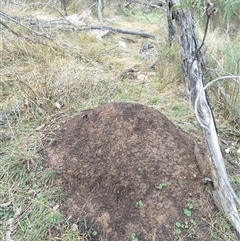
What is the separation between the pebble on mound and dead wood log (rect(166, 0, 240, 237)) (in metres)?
0.15

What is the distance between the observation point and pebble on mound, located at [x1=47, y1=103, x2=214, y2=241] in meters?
1.57

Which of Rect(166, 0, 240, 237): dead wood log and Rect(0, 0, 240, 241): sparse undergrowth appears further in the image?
Rect(0, 0, 240, 241): sparse undergrowth

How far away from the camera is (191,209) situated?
5.27 feet

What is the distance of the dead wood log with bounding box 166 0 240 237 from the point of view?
4.88ft

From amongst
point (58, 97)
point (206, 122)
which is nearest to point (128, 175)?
point (206, 122)

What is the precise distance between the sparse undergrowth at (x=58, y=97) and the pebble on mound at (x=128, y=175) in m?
0.12

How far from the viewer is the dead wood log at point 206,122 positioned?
1.49 m

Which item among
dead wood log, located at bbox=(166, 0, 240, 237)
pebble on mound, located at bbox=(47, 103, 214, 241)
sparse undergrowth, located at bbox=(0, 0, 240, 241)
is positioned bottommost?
sparse undergrowth, located at bbox=(0, 0, 240, 241)

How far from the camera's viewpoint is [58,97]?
2.67 m

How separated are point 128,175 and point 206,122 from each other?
0.52 m

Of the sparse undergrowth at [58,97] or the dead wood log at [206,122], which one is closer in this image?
the dead wood log at [206,122]

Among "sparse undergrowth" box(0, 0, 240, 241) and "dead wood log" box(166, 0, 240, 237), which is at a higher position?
"dead wood log" box(166, 0, 240, 237)

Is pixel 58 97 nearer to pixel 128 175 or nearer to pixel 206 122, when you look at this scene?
pixel 128 175

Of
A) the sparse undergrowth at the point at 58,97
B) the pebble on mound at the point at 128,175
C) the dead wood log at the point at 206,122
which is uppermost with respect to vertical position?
the dead wood log at the point at 206,122
